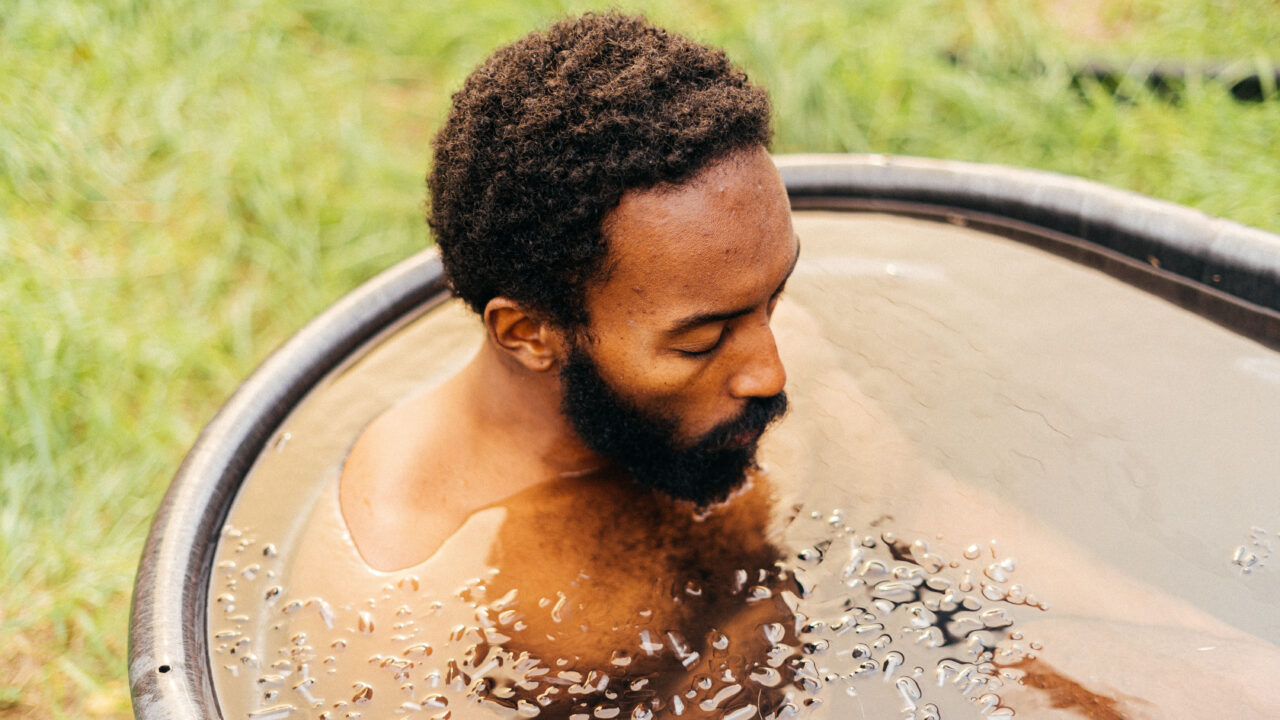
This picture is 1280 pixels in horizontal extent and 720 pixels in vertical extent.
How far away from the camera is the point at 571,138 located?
5.43 feet

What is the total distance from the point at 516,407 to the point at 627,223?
1.66ft

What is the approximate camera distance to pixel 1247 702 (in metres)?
1.62

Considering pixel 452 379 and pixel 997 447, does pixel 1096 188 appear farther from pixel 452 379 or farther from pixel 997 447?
pixel 452 379

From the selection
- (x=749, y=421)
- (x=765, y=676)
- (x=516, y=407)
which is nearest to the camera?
(x=765, y=676)

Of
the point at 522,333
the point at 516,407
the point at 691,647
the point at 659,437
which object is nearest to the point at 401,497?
the point at 516,407

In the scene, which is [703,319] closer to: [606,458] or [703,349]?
[703,349]

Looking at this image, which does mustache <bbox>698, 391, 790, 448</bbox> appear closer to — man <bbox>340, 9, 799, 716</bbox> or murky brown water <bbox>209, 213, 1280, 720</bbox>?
man <bbox>340, 9, 799, 716</bbox>

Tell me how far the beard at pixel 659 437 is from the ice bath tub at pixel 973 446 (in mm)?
189

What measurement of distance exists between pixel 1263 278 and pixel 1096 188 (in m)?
0.41

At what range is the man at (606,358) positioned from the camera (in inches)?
65.4

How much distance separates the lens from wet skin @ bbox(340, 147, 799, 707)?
1.67m

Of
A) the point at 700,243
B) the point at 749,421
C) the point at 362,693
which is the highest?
the point at 700,243

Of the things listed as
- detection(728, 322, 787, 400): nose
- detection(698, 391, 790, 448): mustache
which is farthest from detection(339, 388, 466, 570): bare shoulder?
detection(728, 322, 787, 400): nose

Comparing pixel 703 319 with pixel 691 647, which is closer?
pixel 703 319
